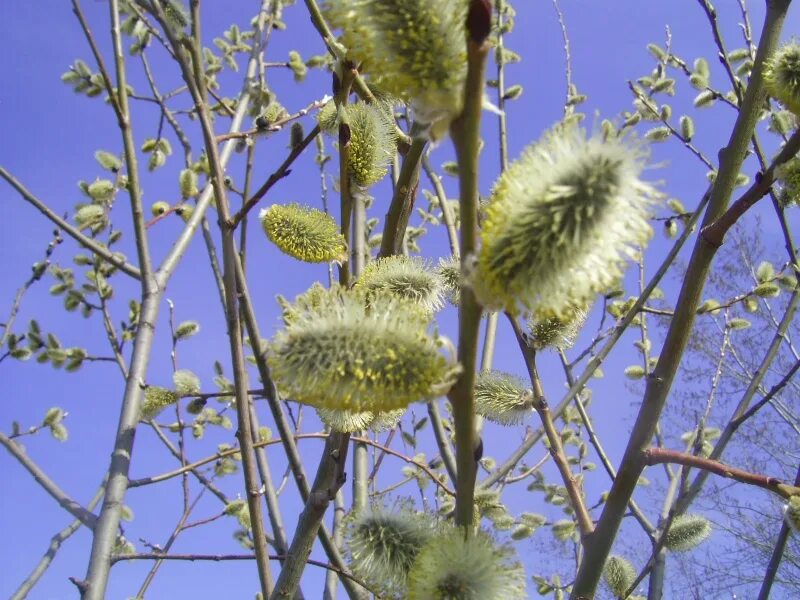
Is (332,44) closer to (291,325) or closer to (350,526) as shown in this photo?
(291,325)

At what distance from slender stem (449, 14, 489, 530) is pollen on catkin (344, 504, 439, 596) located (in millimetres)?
242

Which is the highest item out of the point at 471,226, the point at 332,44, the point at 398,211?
the point at 332,44

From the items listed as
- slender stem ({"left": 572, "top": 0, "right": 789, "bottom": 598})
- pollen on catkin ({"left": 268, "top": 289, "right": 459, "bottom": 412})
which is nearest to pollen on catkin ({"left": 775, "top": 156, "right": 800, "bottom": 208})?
slender stem ({"left": 572, "top": 0, "right": 789, "bottom": 598})

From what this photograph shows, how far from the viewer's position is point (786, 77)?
4.60ft

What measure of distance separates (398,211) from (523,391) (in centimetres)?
49

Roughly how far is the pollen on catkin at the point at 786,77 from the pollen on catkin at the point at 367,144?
0.80 metres

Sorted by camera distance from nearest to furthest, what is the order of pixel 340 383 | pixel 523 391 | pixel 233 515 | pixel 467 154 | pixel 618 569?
1. pixel 467 154
2. pixel 340 383
3. pixel 523 391
4. pixel 618 569
5. pixel 233 515

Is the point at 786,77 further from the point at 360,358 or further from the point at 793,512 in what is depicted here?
the point at 360,358

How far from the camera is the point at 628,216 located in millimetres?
843

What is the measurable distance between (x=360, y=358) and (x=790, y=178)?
3.60ft

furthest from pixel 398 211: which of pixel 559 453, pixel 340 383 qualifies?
pixel 340 383

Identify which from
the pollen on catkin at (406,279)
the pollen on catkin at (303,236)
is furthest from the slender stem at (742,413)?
the pollen on catkin at (303,236)

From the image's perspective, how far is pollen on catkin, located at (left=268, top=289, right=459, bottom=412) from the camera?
32.8 inches

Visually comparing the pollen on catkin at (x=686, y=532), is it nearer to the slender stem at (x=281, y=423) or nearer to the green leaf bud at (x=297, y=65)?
the slender stem at (x=281, y=423)
